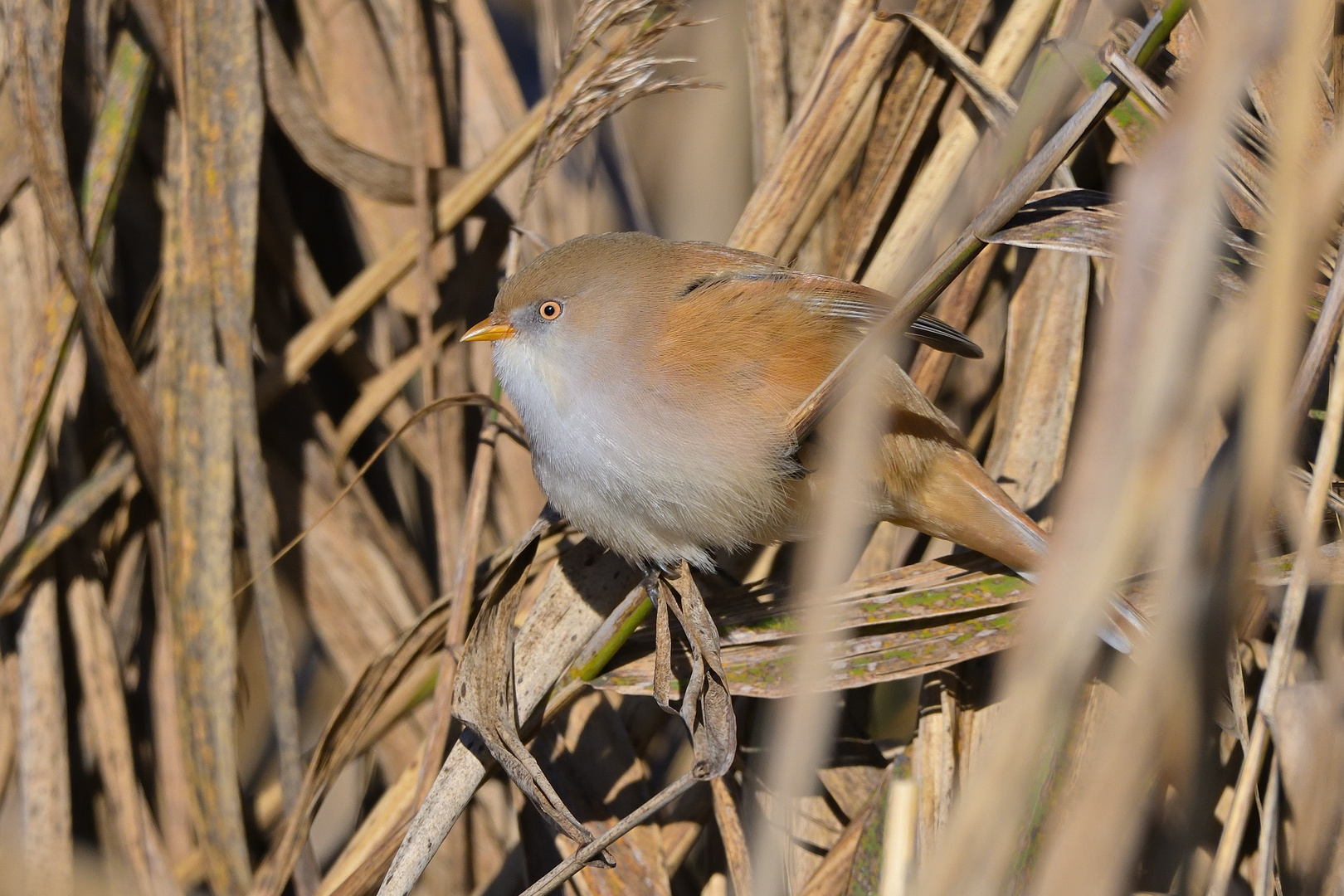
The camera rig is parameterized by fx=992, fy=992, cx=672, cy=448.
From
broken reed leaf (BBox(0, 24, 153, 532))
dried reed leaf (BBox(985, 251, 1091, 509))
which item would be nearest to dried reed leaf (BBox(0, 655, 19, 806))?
broken reed leaf (BBox(0, 24, 153, 532))

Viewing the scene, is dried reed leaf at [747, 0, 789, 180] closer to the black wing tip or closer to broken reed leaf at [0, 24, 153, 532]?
the black wing tip

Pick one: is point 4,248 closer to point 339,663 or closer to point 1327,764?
point 339,663

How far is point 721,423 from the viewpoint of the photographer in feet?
5.36

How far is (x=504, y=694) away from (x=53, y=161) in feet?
4.48

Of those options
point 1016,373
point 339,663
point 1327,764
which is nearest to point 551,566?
point 339,663

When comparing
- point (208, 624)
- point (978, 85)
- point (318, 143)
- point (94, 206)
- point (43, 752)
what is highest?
point (978, 85)

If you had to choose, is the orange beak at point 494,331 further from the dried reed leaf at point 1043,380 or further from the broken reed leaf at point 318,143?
the dried reed leaf at point 1043,380

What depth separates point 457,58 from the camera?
2.38 m

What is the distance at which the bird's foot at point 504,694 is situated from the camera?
1462 millimetres

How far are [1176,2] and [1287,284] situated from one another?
473mm

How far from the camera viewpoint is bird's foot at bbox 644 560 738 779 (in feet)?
4.67

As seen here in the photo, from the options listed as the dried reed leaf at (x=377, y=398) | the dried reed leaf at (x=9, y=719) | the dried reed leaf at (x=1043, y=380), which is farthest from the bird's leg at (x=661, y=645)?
the dried reed leaf at (x=9, y=719)

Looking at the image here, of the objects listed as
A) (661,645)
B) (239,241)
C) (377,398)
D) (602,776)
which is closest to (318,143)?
(239,241)

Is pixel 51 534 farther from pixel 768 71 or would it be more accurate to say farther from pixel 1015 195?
pixel 1015 195
